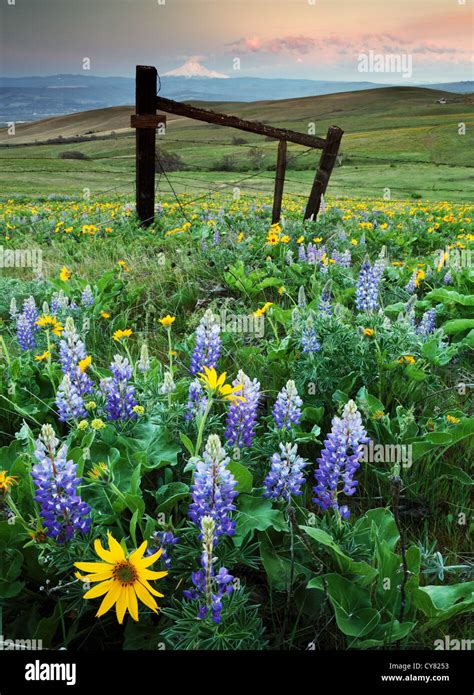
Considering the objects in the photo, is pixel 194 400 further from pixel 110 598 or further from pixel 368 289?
pixel 368 289

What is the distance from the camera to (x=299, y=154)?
9344 mm

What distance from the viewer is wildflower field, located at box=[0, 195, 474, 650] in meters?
1.58

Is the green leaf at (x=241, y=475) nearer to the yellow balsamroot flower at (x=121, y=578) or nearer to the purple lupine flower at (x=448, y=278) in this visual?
the yellow balsamroot flower at (x=121, y=578)

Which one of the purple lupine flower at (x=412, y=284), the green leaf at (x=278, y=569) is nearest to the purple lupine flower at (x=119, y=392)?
the green leaf at (x=278, y=569)

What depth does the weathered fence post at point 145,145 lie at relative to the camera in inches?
287

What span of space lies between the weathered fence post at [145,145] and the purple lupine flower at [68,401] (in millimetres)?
5932

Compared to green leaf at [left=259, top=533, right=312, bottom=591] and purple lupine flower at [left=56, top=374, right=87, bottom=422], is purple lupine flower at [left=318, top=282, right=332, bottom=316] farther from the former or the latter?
green leaf at [left=259, top=533, right=312, bottom=591]

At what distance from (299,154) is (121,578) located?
8904 millimetres

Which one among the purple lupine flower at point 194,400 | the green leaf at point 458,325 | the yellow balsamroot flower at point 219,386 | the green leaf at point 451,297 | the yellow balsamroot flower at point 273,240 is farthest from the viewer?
the yellow balsamroot flower at point 273,240

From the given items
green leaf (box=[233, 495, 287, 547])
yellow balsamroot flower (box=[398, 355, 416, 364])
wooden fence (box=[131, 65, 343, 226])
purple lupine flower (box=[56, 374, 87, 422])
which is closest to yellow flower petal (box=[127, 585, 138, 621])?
green leaf (box=[233, 495, 287, 547])

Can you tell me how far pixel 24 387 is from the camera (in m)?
2.81

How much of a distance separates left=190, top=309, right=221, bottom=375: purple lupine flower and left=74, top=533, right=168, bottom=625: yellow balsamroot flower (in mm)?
1135

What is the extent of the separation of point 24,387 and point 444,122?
54456mm

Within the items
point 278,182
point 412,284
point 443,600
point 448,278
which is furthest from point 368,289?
point 278,182
